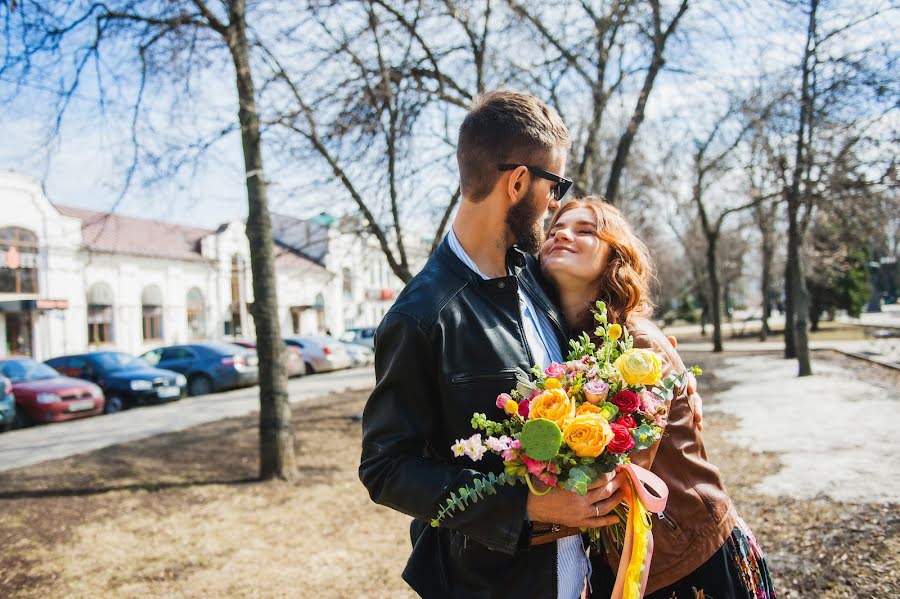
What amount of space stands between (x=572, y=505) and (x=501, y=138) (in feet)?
3.50

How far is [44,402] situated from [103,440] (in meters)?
3.69

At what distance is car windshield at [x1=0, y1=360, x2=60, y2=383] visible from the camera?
13.4m

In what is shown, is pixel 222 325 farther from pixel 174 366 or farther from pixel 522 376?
pixel 522 376

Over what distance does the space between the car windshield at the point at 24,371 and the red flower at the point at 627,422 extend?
15502 millimetres

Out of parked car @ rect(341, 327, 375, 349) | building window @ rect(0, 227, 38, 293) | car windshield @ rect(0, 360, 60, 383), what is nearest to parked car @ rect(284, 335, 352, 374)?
parked car @ rect(341, 327, 375, 349)

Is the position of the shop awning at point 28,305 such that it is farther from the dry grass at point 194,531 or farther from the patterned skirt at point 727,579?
the patterned skirt at point 727,579

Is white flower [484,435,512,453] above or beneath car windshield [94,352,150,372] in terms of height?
above

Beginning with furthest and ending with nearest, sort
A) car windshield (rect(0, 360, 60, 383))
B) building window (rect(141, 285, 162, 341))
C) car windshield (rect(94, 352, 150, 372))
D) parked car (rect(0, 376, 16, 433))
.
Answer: building window (rect(141, 285, 162, 341)), car windshield (rect(94, 352, 150, 372)), car windshield (rect(0, 360, 60, 383)), parked car (rect(0, 376, 16, 433))

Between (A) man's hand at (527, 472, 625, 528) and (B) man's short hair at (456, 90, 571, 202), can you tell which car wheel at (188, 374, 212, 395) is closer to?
(B) man's short hair at (456, 90, 571, 202)

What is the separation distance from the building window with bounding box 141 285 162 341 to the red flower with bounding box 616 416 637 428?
111 ft

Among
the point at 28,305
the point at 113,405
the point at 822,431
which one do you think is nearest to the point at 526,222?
the point at 822,431

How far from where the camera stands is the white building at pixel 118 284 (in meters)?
25.5

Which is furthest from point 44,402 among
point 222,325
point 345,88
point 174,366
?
point 222,325

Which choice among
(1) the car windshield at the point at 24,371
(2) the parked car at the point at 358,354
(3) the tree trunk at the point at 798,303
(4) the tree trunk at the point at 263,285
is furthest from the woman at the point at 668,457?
(2) the parked car at the point at 358,354
